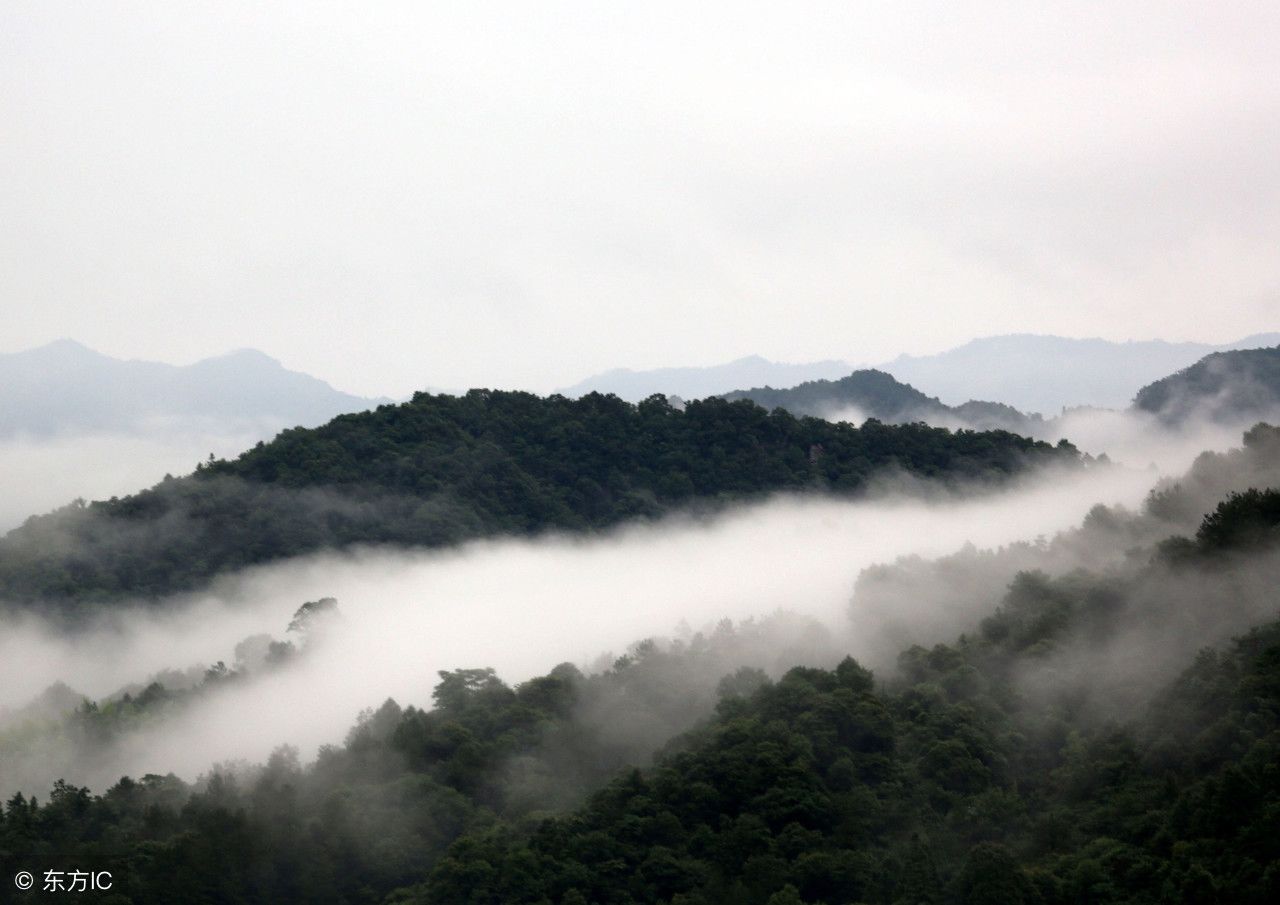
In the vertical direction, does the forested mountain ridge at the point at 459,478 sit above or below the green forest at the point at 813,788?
above

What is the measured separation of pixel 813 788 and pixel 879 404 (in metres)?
77.9

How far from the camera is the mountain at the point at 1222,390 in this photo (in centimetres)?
8081

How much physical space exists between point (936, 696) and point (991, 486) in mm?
25741

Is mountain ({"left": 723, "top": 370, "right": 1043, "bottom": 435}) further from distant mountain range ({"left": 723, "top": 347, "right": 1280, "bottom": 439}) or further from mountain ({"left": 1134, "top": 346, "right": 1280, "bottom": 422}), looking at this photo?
mountain ({"left": 1134, "top": 346, "right": 1280, "bottom": 422})

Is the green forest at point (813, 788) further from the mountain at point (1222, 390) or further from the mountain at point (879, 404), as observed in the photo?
the mountain at point (879, 404)

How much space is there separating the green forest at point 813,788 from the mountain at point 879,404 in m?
59.1

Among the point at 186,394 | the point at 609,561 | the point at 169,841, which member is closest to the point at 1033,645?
the point at 169,841

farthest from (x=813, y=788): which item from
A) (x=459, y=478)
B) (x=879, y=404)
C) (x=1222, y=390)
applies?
(x=879, y=404)

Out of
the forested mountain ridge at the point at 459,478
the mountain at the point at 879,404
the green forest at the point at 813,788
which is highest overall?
the mountain at the point at 879,404

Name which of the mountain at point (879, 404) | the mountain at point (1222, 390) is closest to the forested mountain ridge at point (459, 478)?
the mountain at point (1222, 390)

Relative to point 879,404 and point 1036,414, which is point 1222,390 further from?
point 879,404

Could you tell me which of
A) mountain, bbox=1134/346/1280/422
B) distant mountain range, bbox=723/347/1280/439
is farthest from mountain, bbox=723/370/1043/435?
mountain, bbox=1134/346/1280/422

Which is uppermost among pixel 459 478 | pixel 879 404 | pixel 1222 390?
pixel 879 404

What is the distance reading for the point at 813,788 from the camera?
1206 inches
